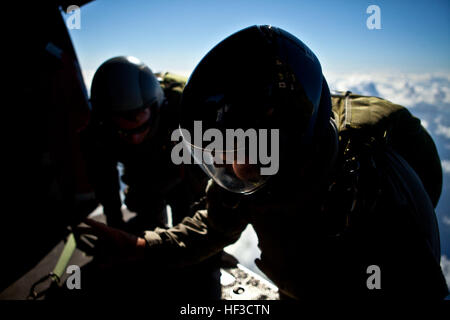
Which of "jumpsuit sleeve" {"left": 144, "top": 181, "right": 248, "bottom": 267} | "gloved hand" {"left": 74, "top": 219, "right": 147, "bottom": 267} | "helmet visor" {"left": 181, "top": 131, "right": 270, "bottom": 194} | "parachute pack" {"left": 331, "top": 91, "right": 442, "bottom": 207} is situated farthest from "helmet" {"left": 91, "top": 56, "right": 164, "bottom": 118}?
"parachute pack" {"left": 331, "top": 91, "right": 442, "bottom": 207}

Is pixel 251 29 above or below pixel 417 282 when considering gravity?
above

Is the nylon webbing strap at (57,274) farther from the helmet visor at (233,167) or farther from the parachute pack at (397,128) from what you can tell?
the parachute pack at (397,128)

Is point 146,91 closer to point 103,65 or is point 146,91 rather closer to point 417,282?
point 103,65

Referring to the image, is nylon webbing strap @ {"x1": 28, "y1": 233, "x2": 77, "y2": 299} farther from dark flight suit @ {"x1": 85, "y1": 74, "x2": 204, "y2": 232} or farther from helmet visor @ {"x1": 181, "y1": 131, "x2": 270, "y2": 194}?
helmet visor @ {"x1": 181, "y1": 131, "x2": 270, "y2": 194}

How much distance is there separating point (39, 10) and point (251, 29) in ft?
10.5

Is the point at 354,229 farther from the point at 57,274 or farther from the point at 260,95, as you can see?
the point at 57,274

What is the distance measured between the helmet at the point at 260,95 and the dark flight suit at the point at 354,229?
0.35 feet

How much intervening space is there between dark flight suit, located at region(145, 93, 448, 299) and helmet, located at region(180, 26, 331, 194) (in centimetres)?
11

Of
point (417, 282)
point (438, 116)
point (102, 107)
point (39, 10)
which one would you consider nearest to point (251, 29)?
point (417, 282)

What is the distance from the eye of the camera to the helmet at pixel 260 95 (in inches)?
25.2

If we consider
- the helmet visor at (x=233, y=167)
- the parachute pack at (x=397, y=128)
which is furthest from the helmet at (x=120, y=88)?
the parachute pack at (x=397, y=128)

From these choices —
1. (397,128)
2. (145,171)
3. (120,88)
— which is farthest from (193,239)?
(120,88)

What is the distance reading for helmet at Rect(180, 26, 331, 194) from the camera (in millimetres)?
641

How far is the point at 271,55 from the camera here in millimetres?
662
